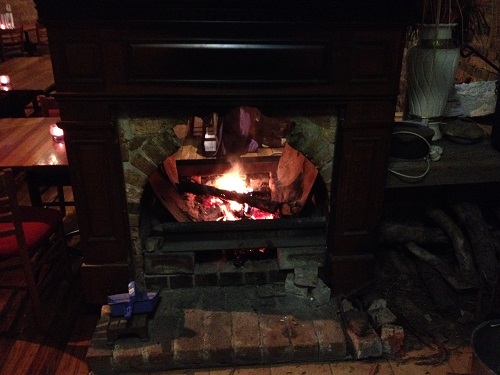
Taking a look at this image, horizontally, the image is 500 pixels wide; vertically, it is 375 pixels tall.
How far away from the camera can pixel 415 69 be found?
268 cm

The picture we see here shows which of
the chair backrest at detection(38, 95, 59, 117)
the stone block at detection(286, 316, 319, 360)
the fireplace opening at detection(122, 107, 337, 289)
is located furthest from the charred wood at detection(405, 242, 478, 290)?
the chair backrest at detection(38, 95, 59, 117)

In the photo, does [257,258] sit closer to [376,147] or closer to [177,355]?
[177,355]

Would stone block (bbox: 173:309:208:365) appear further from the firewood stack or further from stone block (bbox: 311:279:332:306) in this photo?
the firewood stack

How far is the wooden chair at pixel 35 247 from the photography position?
2254mm

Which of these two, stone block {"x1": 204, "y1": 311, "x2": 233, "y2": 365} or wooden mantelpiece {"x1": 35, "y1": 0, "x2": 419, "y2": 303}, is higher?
wooden mantelpiece {"x1": 35, "y1": 0, "x2": 419, "y2": 303}

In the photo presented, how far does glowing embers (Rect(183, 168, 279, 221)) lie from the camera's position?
9.50 ft

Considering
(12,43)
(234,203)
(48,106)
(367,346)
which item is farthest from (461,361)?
(12,43)

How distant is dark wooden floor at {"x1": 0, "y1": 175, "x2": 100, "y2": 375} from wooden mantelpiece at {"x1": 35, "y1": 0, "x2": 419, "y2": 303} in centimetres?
72

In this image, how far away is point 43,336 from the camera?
2535mm

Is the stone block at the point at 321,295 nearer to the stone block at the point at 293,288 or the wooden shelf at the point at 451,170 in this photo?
the stone block at the point at 293,288

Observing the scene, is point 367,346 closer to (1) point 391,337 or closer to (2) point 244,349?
(1) point 391,337

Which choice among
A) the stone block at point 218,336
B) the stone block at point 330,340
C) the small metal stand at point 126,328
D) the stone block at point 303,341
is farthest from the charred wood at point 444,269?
the small metal stand at point 126,328

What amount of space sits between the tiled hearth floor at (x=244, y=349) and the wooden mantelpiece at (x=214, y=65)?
27.3 inches

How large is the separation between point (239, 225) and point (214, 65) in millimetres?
932
